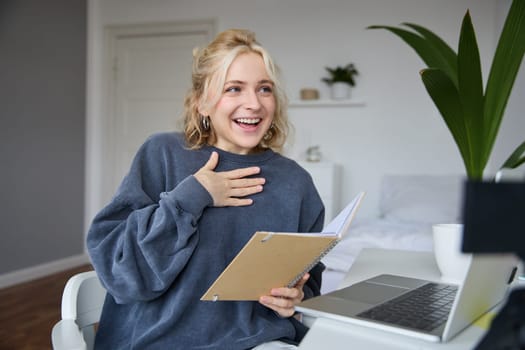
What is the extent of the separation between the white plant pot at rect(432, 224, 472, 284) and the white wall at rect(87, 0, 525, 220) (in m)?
3.06

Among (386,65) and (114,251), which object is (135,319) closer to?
(114,251)

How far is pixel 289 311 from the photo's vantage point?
1.00 meters

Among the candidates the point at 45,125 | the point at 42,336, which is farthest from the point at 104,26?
the point at 42,336

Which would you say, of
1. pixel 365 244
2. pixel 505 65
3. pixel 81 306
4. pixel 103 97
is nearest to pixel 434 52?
pixel 505 65

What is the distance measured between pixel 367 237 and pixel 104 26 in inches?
140

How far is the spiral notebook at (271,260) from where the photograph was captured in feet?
2.39

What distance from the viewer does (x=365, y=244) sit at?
94.3 inches

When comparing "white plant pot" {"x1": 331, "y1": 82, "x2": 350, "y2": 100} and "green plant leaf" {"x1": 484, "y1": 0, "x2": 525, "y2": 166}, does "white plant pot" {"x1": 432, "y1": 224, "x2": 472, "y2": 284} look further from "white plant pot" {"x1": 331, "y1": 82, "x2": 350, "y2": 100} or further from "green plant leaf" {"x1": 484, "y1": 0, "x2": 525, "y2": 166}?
"white plant pot" {"x1": 331, "y1": 82, "x2": 350, "y2": 100}

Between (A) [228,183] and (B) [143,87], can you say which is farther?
(B) [143,87]

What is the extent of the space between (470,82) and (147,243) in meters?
0.77

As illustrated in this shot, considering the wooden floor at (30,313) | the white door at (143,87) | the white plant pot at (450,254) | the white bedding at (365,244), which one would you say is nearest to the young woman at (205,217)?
the white plant pot at (450,254)

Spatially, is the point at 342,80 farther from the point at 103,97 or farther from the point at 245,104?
the point at 245,104

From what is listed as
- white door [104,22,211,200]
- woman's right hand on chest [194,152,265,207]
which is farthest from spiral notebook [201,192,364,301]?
white door [104,22,211,200]

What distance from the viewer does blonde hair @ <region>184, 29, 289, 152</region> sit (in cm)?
116
